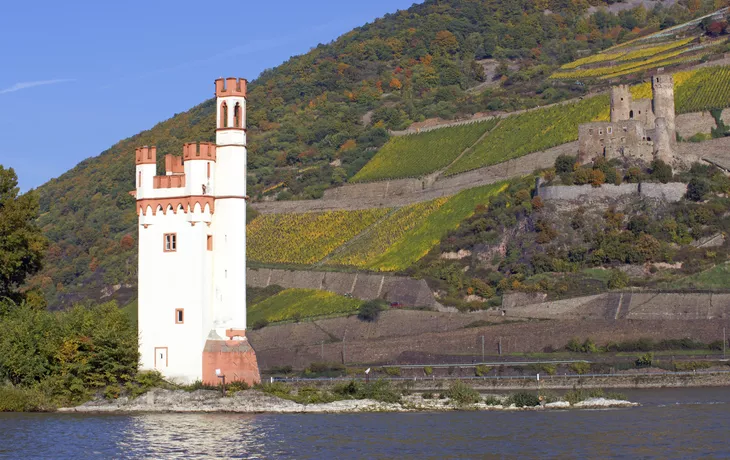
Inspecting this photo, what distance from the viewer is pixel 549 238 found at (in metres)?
82.4

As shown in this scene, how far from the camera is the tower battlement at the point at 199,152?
4706 centimetres

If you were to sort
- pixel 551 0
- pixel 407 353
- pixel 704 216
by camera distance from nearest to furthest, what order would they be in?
pixel 407 353 → pixel 704 216 → pixel 551 0

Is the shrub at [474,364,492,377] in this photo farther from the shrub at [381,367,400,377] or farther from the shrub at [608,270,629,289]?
the shrub at [608,270,629,289]

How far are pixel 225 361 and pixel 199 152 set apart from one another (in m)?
7.08

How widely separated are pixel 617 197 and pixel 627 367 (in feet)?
62.8

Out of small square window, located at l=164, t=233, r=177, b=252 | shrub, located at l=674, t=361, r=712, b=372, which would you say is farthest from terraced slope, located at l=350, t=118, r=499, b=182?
small square window, located at l=164, t=233, r=177, b=252

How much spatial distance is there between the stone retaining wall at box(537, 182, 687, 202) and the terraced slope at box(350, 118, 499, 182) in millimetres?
22290

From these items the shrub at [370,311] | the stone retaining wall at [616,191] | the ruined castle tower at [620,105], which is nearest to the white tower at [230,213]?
the shrub at [370,311]

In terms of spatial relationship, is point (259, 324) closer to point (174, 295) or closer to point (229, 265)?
point (229, 265)

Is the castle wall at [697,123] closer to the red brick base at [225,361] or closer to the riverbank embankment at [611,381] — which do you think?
the riverbank embankment at [611,381]

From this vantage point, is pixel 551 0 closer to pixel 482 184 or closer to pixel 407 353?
pixel 482 184

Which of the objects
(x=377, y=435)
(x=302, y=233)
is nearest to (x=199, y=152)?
(x=377, y=435)

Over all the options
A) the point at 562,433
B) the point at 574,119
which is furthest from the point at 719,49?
the point at 562,433

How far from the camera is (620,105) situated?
90438 millimetres
